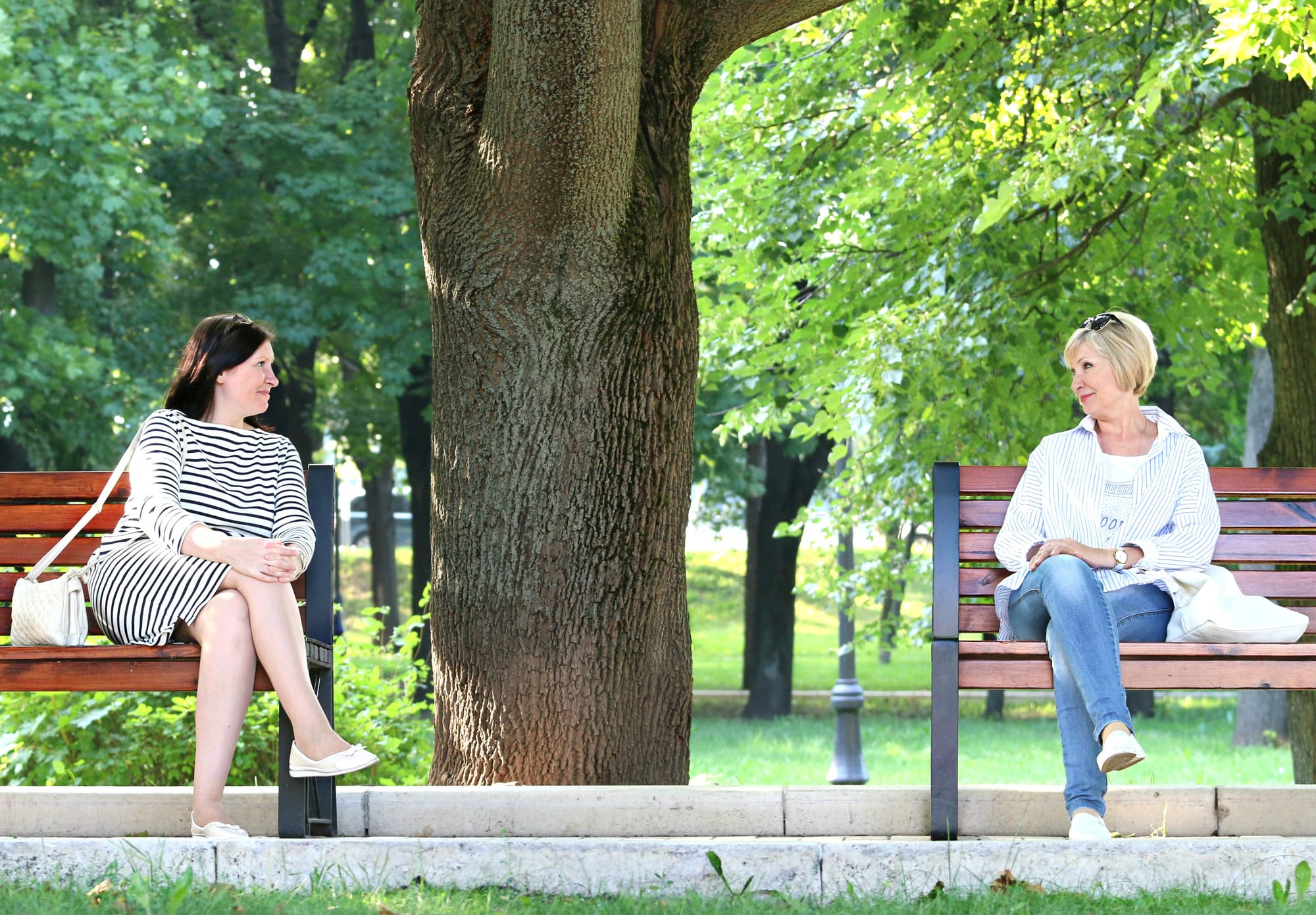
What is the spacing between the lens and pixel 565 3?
4.50 m

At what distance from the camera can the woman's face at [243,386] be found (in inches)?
177

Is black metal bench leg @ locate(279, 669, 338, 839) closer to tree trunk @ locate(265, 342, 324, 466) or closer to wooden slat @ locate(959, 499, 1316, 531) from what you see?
wooden slat @ locate(959, 499, 1316, 531)

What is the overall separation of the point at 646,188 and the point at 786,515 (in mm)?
14431

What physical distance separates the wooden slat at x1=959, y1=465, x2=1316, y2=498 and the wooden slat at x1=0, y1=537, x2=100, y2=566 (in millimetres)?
2733

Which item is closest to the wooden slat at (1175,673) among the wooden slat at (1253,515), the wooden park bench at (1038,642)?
the wooden park bench at (1038,642)

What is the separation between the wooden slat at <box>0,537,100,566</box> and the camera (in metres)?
4.45

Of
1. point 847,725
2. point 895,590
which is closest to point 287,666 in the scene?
point 895,590

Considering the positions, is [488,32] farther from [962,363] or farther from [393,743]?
[962,363]

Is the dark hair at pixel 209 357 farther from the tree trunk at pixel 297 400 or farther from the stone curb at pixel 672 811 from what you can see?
the tree trunk at pixel 297 400

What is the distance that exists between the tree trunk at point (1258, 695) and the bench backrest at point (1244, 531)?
1055cm

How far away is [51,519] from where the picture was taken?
14.8 feet

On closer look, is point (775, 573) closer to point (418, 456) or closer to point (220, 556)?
point (418, 456)

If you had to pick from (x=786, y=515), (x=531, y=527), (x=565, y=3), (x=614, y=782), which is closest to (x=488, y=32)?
(x=565, y=3)

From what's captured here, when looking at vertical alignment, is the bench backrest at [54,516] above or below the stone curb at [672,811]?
above
